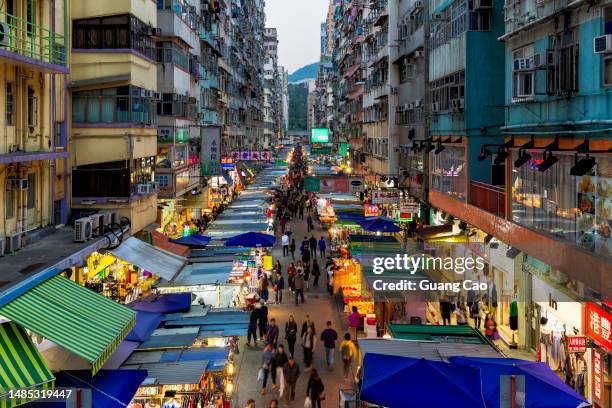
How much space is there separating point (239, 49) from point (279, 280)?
156 feet

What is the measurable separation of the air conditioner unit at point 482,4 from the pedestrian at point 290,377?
14.3 meters

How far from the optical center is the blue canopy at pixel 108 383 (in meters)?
10.6

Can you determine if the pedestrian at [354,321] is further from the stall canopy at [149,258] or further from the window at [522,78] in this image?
the window at [522,78]

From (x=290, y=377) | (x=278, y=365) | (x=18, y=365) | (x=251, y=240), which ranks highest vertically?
(x=251, y=240)

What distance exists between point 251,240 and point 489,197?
938 cm

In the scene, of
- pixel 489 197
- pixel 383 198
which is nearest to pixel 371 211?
pixel 383 198

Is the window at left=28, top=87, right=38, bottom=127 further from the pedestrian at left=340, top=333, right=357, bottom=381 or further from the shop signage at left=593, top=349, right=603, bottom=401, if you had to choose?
the shop signage at left=593, top=349, right=603, bottom=401

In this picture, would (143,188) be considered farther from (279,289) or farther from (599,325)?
(599,325)

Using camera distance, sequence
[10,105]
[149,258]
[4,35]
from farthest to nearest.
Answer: [149,258]
[10,105]
[4,35]

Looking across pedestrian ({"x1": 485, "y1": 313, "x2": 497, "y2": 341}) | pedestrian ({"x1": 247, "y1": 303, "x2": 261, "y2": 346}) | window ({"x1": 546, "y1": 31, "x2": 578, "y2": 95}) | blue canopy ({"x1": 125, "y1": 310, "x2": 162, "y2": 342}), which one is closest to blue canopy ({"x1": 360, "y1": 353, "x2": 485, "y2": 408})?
blue canopy ({"x1": 125, "y1": 310, "x2": 162, "y2": 342})

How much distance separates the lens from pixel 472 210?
24.1 m

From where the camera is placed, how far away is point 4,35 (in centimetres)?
1498

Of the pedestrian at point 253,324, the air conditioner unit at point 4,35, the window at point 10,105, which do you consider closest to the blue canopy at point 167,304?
the pedestrian at point 253,324

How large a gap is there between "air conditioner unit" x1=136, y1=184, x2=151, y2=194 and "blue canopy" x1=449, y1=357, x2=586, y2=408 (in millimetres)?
14666
